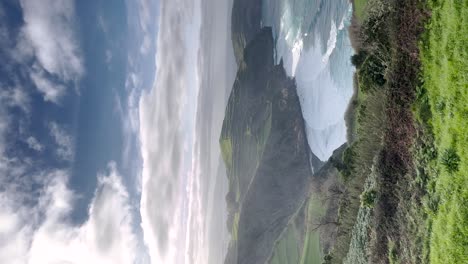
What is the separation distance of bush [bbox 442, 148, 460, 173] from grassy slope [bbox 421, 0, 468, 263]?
0.59ft

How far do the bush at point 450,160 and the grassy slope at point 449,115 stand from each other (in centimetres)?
18

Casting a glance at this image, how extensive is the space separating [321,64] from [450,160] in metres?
45.9

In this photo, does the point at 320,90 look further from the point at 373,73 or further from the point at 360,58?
the point at 373,73

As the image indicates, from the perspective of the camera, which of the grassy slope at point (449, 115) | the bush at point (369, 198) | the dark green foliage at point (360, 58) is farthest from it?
the dark green foliage at point (360, 58)

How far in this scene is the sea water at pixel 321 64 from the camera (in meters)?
51.4

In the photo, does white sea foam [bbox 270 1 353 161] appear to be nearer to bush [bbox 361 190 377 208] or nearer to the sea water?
the sea water

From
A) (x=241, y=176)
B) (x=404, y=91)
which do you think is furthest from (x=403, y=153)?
(x=241, y=176)

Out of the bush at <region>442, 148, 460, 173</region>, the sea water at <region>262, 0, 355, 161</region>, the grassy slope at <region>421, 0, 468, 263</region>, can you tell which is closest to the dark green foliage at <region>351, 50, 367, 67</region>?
the sea water at <region>262, 0, 355, 161</region>

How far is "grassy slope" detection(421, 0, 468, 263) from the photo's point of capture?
16.5 meters

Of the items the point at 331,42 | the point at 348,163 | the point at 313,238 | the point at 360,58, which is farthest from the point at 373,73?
the point at 313,238

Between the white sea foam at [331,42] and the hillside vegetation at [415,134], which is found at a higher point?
the white sea foam at [331,42]

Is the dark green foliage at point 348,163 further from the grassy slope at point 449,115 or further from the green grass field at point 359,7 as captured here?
the grassy slope at point 449,115

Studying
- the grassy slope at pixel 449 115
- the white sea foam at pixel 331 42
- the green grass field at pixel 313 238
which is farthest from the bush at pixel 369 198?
the green grass field at pixel 313 238

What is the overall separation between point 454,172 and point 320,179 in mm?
53585
